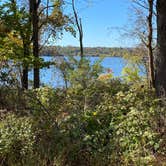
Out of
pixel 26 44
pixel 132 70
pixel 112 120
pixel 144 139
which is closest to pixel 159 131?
pixel 144 139

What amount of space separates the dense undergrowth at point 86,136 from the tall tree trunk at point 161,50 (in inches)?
76.5

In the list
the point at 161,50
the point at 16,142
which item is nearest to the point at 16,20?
the point at 161,50

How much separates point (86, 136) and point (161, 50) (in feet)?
12.6

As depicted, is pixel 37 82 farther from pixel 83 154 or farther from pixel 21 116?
pixel 83 154

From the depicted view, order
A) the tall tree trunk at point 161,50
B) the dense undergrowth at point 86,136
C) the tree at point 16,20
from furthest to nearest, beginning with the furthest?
the tree at point 16,20 → the tall tree trunk at point 161,50 → the dense undergrowth at point 86,136

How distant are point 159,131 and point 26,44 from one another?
11.2 meters

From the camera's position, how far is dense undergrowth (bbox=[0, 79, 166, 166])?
5684mm

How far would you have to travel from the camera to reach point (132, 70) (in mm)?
29594

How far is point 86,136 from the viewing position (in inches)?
238

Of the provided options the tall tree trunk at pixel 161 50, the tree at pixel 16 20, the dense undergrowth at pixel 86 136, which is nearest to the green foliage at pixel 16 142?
the dense undergrowth at pixel 86 136

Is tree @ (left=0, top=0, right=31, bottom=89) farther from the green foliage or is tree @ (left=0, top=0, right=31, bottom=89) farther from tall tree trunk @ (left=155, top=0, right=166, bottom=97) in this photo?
the green foliage

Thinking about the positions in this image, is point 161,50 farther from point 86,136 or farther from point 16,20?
point 16,20

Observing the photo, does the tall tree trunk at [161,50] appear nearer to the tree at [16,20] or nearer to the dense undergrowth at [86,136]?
the dense undergrowth at [86,136]

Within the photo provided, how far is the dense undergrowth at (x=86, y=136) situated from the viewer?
18.6 feet
